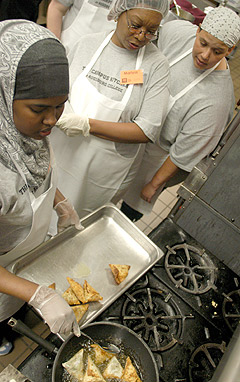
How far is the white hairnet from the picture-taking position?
165cm

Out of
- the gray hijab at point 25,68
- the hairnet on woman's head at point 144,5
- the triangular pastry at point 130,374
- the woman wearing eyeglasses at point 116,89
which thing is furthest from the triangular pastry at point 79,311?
the hairnet on woman's head at point 144,5

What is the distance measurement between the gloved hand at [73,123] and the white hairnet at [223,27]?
0.86 meters

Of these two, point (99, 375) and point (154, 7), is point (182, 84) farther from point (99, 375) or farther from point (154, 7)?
point (99, 375)

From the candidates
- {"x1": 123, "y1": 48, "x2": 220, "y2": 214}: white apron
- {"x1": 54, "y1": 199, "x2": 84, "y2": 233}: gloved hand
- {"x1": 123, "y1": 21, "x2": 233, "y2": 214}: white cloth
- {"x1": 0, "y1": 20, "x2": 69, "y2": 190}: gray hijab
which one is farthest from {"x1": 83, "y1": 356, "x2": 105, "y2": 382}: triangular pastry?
{"x1": 123, "y1": 48, "x2": 220, "y2": 214}: white apron

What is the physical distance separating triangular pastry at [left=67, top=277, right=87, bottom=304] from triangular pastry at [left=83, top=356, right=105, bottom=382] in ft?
0.79

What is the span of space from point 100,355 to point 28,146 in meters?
0.85

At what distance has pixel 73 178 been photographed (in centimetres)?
206

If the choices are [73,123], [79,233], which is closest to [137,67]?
[73,123]

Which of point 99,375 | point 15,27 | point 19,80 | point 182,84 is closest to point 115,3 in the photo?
point 182,84

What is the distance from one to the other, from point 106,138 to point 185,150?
20.9 inches

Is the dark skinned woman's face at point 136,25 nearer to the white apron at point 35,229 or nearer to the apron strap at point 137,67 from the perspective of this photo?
the apron strap at point 137,67

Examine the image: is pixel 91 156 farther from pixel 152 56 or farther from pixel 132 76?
pixel 152 56

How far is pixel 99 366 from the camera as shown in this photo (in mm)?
1124

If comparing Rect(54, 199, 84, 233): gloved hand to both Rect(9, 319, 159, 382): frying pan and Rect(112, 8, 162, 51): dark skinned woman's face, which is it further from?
Rect(112, 8, 162, 51): dark skinned woman's face
